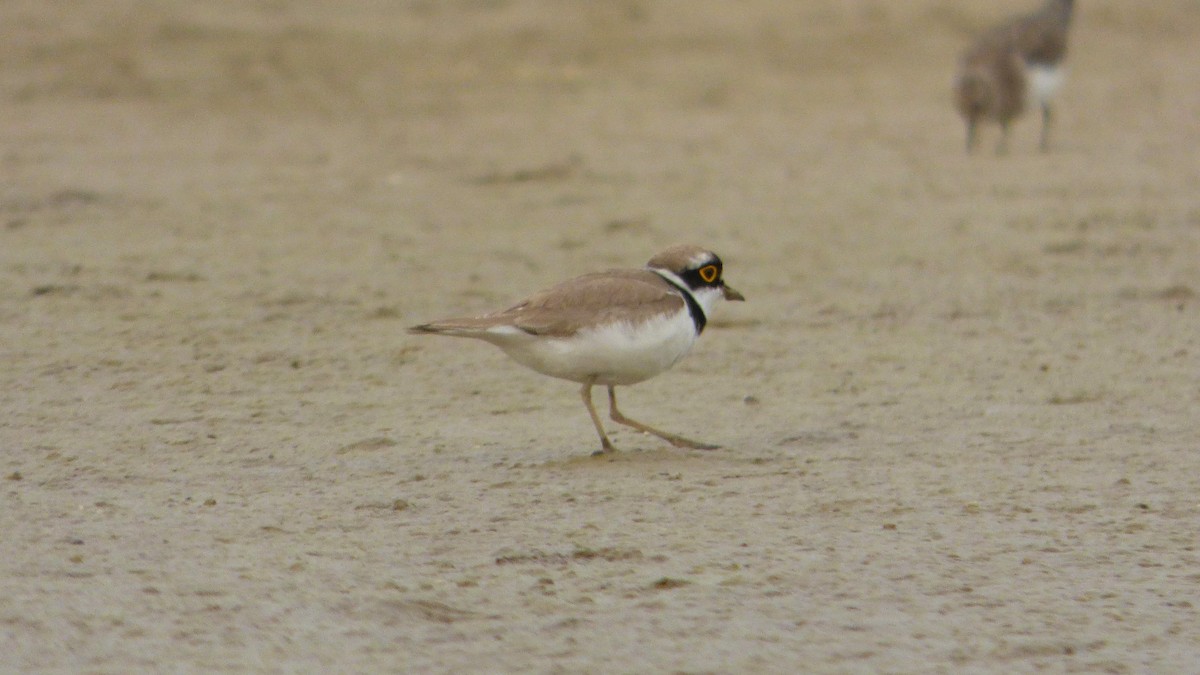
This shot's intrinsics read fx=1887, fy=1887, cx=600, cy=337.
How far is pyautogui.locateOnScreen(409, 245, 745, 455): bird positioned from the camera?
18.5 feet

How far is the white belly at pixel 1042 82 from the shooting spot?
44.8 feet

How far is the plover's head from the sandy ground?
516mm

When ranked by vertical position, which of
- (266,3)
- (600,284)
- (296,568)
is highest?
(266,3)

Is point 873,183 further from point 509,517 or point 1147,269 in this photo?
point 509,517

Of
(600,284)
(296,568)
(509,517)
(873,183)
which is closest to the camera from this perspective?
(296,568)

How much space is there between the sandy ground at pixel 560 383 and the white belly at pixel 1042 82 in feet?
1.46

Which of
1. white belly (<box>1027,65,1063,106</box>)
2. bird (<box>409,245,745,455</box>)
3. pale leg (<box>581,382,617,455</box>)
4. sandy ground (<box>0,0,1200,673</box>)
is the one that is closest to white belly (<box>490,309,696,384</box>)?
bird (<box>409,245,745,455</box>)

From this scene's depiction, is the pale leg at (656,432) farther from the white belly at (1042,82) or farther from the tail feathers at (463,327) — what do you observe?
the white belly at (1042,82)

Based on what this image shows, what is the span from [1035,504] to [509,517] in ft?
4.89

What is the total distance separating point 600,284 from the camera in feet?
18.9

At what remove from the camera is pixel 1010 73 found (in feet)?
44.2

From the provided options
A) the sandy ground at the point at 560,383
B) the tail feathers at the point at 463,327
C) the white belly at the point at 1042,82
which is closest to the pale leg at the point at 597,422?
the sandy ground at the point at 560,383

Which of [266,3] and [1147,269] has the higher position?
[266,3]

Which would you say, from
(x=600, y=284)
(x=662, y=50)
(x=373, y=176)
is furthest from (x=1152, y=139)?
(x=600, y=284)
